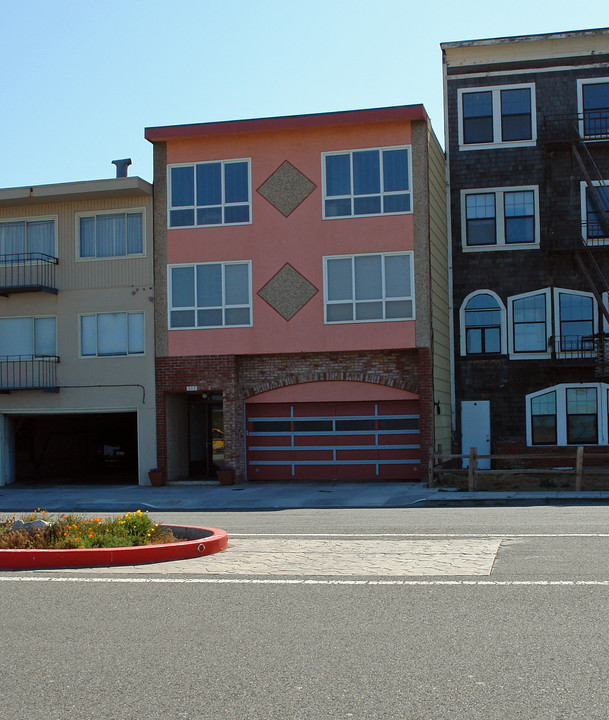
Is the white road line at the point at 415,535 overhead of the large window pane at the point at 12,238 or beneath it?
beneath

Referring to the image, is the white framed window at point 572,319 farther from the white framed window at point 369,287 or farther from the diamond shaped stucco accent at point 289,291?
the diamond shaped stucco accent at point 289,291

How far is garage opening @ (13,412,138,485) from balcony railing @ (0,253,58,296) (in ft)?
15.7

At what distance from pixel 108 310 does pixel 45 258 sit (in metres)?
2.69

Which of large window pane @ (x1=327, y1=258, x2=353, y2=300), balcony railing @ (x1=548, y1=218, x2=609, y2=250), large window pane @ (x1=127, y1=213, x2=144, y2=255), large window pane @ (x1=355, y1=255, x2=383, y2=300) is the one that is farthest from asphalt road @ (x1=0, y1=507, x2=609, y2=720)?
balcony railing @ (x1=548, y1=218, x2=609, y2=250)

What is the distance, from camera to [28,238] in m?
26.7

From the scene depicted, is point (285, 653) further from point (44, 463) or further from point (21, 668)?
point (44, 463)

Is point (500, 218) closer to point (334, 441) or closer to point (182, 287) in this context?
point (334, 441)

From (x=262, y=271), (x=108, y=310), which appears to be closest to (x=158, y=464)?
(x=108, y=310)

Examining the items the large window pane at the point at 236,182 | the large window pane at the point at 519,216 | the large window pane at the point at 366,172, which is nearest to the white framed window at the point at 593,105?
the large window pane at the point at 519,216

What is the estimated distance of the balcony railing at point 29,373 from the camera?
26125 millimetres

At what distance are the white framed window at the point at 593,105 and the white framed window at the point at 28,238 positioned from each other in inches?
658

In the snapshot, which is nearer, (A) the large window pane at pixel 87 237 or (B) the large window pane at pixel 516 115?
(A) the large window pane at pixel 87 237

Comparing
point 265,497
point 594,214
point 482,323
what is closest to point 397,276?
point 482,323

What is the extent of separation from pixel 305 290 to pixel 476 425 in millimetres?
7173
